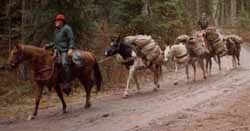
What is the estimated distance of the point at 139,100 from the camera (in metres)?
15.9

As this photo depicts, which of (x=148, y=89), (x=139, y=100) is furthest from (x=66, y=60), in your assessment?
(x=148, y=89)

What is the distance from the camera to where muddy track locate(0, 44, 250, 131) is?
12.1m

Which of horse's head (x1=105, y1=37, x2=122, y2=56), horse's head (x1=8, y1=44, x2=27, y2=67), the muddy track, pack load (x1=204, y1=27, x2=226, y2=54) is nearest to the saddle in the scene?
horse's head (x1=8, y1=44, x2=27, y2=67)

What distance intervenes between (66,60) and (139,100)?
2.81 metres

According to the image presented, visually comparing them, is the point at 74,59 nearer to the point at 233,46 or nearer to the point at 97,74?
the point at 97,74

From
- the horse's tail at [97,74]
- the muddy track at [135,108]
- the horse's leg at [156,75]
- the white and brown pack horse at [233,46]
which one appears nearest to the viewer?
the muddy track at [135,108]

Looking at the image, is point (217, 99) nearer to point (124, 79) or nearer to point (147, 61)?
point (147, 61)

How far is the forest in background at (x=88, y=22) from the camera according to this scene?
57.7 ft

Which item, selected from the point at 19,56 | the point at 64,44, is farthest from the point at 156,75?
the point at 19,56

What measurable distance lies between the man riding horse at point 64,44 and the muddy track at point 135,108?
3.74ft

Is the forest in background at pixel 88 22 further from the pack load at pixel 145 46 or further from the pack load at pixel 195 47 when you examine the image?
the pack load at pixel 195 47

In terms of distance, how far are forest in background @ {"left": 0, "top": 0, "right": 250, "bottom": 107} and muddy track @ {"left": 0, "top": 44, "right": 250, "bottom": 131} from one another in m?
2.53

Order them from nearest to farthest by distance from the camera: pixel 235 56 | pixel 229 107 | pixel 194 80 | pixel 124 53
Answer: pixel 229 107 < pixel 124 53 < pixel 194 80 < pixel 235 56

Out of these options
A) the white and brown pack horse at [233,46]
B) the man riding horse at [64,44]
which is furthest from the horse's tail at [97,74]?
the white and brown pack horse at [233,46]
